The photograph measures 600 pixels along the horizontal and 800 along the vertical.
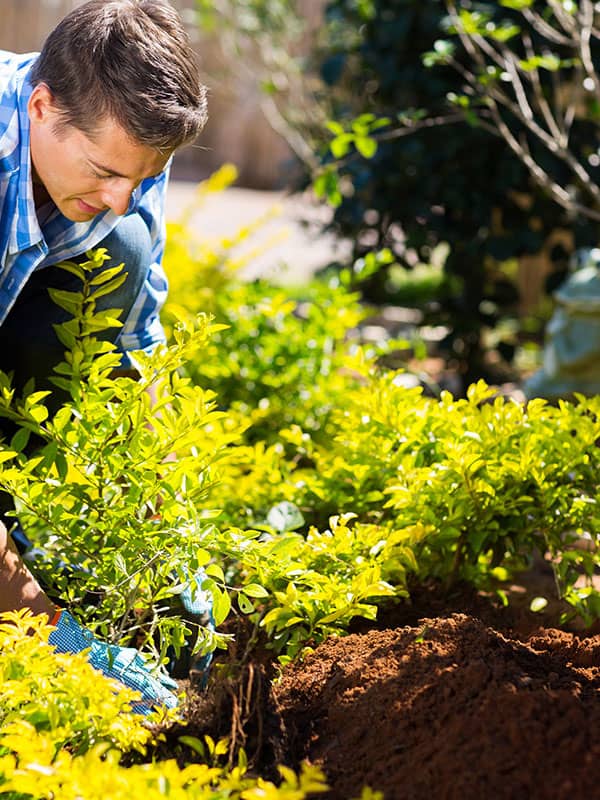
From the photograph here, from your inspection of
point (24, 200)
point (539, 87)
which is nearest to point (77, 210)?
point (24, 200)

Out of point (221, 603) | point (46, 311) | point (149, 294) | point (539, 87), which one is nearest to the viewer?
point (221, 603)

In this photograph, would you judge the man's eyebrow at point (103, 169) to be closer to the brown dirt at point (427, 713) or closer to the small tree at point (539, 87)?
the brown dirt at point (427, 713)

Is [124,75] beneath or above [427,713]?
above

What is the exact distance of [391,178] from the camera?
409 centimetres

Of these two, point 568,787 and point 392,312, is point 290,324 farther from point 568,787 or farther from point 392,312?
point 392,312

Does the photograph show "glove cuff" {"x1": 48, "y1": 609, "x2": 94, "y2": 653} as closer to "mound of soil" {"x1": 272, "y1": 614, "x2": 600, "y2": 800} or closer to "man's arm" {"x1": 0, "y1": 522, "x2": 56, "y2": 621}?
"man's arm" {"x1": 0, "y1": 522, "x2": 56, "y2": 621}

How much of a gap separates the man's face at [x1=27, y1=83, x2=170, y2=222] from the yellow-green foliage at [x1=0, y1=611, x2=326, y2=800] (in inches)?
29.4

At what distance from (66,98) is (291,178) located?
3.81 m

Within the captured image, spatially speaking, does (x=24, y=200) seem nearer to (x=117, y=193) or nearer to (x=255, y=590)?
(x=117, y=193)

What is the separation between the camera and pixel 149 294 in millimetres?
2410

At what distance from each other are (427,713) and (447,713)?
0.12 ft

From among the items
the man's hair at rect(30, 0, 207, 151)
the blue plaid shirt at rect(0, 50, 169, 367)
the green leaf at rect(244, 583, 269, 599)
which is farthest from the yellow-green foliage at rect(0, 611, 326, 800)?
the man's hair at rect(30, 0, 207, 151)

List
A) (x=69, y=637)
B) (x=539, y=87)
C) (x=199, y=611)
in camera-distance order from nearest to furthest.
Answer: (x=69, y=637) < (x=199, y=611) < (x=539, y=87)

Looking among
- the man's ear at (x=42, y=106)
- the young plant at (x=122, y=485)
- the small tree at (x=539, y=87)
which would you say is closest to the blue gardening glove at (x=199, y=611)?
the young plant at (x=122, y=485)
